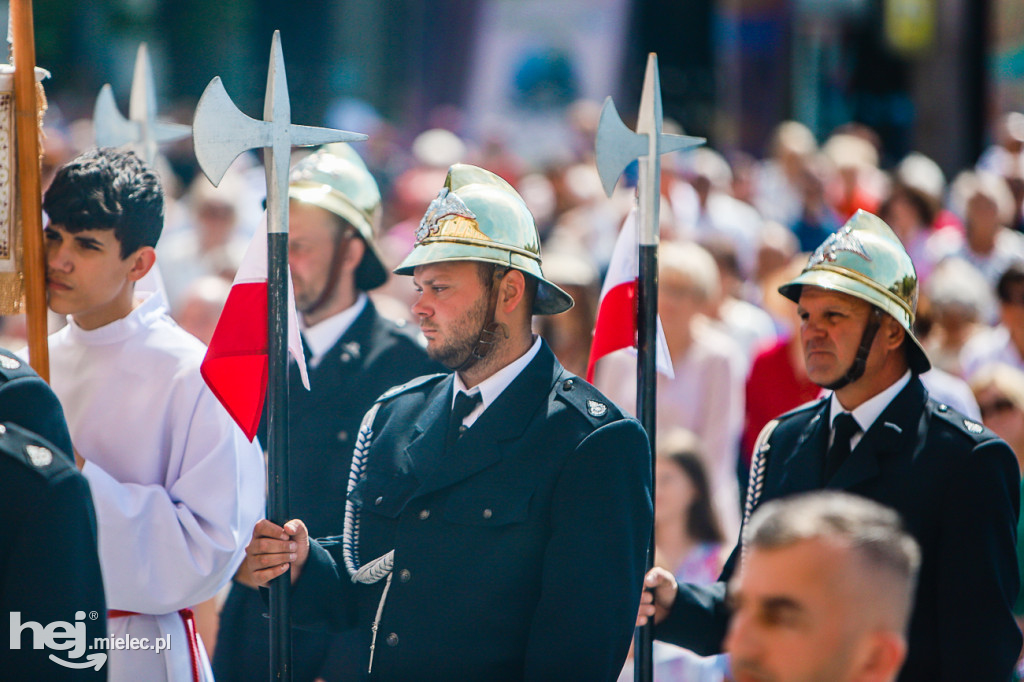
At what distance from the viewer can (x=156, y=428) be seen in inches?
133

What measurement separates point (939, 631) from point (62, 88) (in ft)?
54.8

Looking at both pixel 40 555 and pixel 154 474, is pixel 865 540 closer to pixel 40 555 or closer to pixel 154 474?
pixel 40 555

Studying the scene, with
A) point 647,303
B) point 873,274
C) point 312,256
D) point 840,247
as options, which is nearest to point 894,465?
point 873,274

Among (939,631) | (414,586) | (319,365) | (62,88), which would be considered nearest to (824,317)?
(939,631)

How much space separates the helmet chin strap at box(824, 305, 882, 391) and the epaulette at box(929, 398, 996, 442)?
0.20 metres

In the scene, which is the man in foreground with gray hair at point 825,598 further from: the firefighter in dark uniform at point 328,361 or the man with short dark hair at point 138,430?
the firefighter in dark uniform at point 328,361

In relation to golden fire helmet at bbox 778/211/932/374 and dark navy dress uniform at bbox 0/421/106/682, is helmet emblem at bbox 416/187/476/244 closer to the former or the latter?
golden fire helmet at bbox 778/211/932/374

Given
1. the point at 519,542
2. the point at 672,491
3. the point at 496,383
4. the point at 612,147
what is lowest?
the point at 672,491

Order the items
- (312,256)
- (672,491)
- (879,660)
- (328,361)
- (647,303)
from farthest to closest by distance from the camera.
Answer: (672,491) → (312,256) → (328,361) → (647,303) → (879,660)

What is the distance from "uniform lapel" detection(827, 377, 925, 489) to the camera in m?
3.21

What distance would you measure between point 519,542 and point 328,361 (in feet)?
4.95

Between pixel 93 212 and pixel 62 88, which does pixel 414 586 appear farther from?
pixel 62 88

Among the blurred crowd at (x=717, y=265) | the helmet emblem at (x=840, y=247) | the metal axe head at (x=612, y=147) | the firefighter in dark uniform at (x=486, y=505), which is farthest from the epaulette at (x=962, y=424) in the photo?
the blurred crowd at (x=717, y=265)

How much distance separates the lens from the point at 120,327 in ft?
11.4
